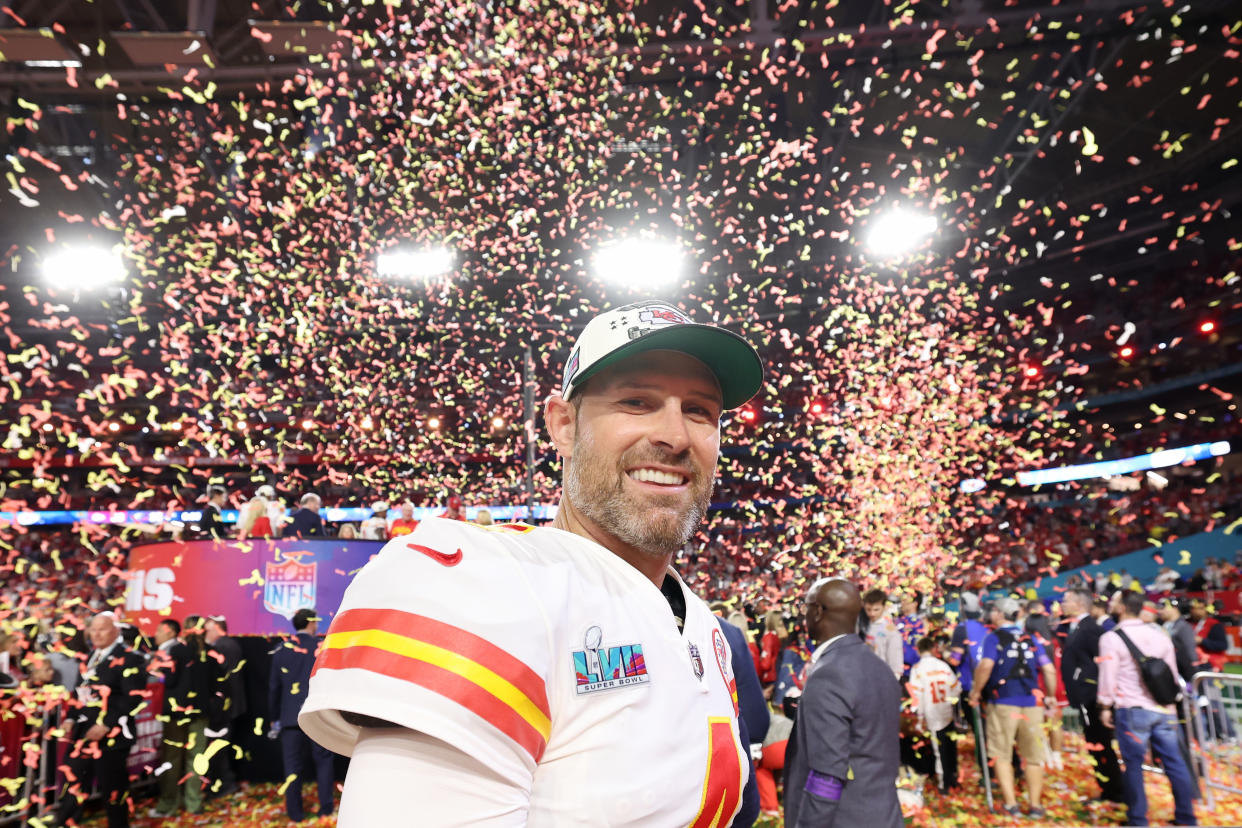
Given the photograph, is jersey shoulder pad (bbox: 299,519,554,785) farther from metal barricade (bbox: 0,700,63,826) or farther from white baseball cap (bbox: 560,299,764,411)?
metal barricade (bbox: 0,700,63,826)

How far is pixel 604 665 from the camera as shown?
3.45ft

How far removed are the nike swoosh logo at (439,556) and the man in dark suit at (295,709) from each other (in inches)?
272

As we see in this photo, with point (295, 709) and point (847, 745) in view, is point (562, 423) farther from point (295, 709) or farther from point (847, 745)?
point (295, 709)

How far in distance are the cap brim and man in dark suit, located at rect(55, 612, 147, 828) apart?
24.2ft

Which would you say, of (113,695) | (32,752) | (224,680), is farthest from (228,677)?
(32,752)

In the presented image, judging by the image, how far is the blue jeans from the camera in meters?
6.34

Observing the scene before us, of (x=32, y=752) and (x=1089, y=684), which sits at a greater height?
(x=1089, y=684)

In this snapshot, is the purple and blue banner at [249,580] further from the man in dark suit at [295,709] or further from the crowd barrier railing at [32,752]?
the crowd barrier railing at [32,752]

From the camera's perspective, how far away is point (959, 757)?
9.12 meters

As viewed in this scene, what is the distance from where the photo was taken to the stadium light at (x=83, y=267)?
16.4m

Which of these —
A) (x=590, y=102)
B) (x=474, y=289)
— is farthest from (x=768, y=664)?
(x=474, y=289)

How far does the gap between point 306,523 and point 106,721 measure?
9.55 feet

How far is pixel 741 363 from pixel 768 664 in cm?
889

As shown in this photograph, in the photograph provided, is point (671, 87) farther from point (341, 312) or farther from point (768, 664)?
point (341, 312)
